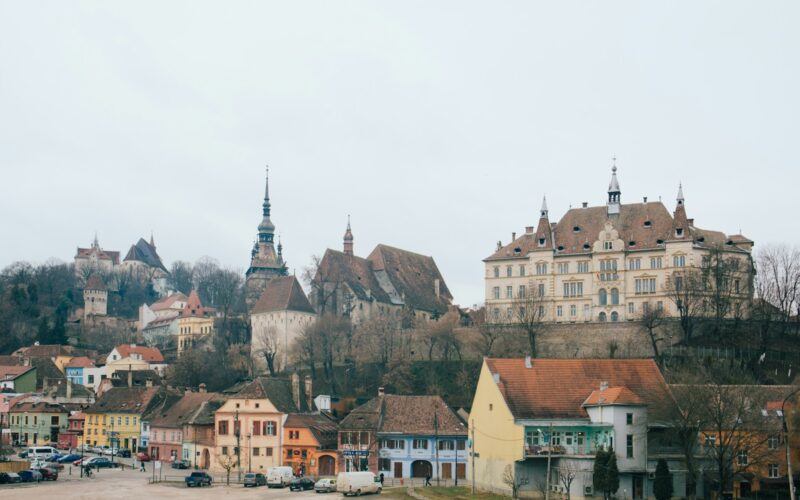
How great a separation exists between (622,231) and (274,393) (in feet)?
145

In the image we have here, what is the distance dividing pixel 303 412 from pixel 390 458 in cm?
1284

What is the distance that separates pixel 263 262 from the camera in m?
174

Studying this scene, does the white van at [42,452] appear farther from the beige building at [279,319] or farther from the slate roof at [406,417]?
the beige building at [279,319]

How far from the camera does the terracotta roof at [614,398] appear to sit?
68.1 meters

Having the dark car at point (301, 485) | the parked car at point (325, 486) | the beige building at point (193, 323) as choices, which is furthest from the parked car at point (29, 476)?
the beige building at point (193, 323)

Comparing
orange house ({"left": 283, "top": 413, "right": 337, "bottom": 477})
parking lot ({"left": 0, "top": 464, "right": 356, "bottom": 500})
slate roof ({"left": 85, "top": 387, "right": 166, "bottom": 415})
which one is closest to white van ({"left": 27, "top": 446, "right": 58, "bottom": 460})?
slate roof ({"left": 85, "top": 387, "right": 166, "bottom": 415})

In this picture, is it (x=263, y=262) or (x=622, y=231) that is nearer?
(x=622, y=231)

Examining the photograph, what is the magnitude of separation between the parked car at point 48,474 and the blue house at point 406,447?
68.0 feet

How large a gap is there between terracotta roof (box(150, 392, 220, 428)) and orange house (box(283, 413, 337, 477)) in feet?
39.6

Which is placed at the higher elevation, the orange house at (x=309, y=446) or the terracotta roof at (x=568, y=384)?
the terracotta roof at (x=568, y=384)

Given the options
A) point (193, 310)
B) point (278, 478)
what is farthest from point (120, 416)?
point (193, 310)

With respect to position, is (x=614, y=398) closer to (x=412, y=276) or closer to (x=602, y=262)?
(x=602, y=262)

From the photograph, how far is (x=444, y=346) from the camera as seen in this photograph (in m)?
117

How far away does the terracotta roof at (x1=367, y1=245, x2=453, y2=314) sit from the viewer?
146 meters
